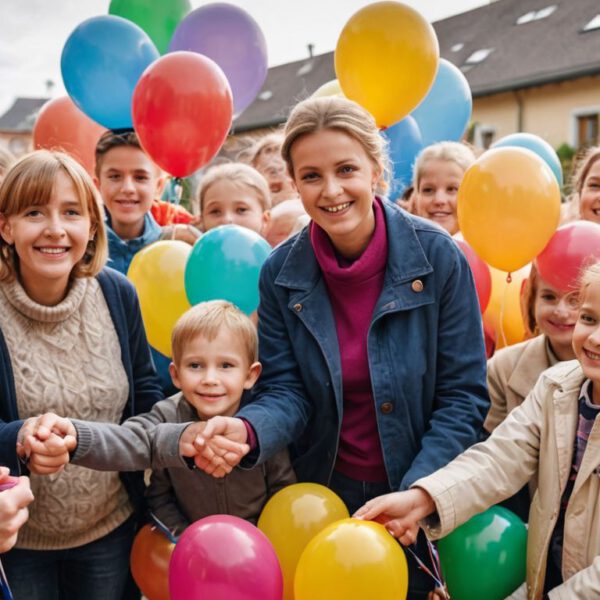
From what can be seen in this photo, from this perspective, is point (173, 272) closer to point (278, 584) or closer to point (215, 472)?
point (215, 472)

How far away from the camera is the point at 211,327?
2.29 meters

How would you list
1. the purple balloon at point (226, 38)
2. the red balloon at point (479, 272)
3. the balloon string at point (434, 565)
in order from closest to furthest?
1. the balloon string at point (434, 565)
2. the red balloon at point (479, 272)
3. the purple balloon at point (226, 38)

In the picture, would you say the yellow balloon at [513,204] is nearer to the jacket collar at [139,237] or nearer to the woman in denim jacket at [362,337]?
the woman in denim jacket at [362,337]

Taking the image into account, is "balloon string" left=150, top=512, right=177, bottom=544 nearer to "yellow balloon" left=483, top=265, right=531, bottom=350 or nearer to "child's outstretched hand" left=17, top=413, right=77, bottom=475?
"child's outstretched hand" left=17, top=413, right=77, bottom=475

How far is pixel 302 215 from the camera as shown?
11.5 feet

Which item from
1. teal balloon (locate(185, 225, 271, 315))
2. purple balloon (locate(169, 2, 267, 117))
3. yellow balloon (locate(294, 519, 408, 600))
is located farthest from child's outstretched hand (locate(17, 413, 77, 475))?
purple balloon (locate(169, 2, 267, 117))

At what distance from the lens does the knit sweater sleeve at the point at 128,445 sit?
77.9 inches

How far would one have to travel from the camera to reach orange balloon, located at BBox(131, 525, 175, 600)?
2.18 m

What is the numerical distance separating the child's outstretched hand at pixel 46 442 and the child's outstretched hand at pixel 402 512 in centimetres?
83

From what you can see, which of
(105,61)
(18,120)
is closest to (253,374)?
(105,61)

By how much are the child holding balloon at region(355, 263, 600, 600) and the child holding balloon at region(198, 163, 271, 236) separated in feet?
6.02

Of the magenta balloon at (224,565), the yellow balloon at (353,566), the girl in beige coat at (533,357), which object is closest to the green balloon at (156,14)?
the girl in beige coat at (533,357)

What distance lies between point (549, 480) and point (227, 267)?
1422 mm

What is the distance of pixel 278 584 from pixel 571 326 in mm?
1430
